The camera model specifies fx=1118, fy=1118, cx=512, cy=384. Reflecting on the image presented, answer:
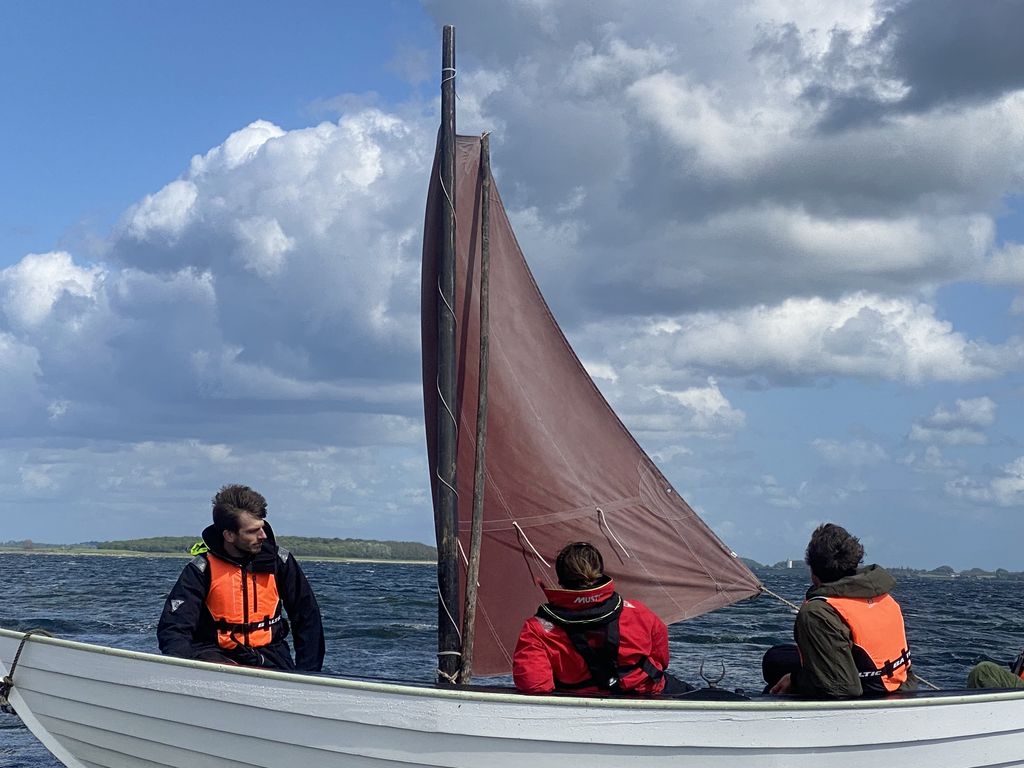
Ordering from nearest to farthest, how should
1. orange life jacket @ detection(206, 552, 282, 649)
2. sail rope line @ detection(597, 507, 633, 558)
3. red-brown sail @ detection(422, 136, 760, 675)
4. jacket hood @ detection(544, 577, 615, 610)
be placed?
1. jacket hood @ detection(544, 577, 615, 610)
2. orange life jacket @ detection(206, 552, 282, 649)
3. red-brown sail @ detection(422, 136, 760, 675)
4. sail rope line @ detection(597, 507, 633, 558)

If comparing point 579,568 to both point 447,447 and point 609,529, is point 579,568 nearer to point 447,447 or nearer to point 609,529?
point 447,447

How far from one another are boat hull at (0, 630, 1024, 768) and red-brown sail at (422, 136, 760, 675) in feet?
6.56

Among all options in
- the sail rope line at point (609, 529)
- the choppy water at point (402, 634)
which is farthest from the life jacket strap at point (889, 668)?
the choppy water at point (402, 634)

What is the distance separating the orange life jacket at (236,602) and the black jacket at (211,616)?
0.04m

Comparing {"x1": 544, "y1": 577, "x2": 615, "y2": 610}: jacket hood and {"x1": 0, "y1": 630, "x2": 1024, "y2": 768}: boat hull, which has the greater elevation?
{"x1": 544, "y1": 577, "x2": 615, "y2": 610}: jacket hood

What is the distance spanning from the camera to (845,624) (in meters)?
5.66

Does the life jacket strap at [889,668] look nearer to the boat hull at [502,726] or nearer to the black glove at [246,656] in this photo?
the boat hull at [502,726]

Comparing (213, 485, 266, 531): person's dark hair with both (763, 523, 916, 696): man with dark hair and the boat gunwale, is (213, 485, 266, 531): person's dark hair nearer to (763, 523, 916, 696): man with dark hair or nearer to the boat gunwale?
the boat gunwale

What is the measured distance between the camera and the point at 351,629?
2302 centimetres

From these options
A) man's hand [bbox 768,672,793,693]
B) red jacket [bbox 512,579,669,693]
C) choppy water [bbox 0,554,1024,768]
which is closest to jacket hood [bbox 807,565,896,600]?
man's hand [bbox 768,672,793,693]

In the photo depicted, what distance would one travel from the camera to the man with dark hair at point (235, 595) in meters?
6.36

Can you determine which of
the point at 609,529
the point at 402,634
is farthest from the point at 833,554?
the point at 402,634

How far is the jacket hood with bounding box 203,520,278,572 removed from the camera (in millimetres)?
6473

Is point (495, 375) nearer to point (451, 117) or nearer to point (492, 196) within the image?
point (492, 196)
